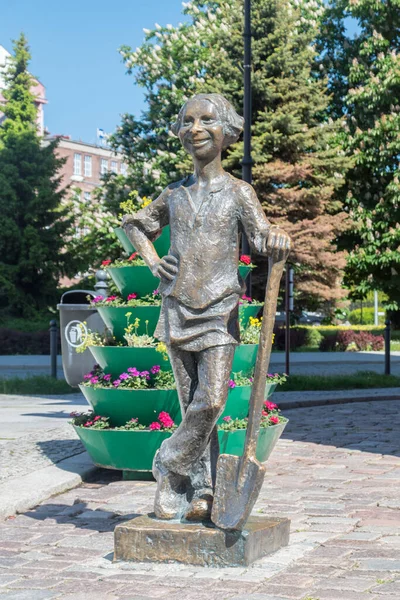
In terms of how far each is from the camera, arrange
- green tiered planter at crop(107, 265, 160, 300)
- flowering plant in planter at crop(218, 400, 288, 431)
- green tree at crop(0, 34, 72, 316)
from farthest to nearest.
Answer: green tree at crop(0, 34, 72, 316)
green tiered planter at crop(107, 265, 160, 300)
flowering plant in planter at crop(218, 400, 288, 431)

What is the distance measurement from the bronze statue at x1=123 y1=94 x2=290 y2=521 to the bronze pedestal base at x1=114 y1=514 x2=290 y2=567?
0.16 meters

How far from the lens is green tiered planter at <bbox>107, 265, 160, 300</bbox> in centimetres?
772

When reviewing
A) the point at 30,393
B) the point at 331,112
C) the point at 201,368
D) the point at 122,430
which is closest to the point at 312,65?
the point at 331,112

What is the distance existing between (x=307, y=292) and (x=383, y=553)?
24.1 m

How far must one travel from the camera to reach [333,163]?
2903cm

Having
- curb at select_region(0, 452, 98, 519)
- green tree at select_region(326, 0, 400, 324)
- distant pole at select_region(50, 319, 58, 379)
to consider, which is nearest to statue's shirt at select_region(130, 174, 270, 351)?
curb at select_region(0, 452, 98, 519)

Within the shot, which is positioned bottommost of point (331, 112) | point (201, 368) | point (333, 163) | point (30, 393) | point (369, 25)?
point (30, 393)

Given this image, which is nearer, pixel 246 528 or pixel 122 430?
pixel 246 528

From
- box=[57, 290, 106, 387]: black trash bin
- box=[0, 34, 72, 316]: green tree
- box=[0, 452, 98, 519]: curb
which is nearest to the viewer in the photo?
box=[0, 452, 98, 519]: curb

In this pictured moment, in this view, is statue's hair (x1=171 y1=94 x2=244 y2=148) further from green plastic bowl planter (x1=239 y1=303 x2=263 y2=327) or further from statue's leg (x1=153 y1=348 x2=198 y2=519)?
green plastic bowl planter (x1=239 y1=303 x2=263 y2=327)

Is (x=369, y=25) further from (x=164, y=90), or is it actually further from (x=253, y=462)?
(x=253, y=462)

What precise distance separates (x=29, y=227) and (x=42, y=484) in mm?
29292

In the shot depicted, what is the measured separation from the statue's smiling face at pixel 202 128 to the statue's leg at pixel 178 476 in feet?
3.46

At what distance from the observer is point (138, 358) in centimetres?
762
